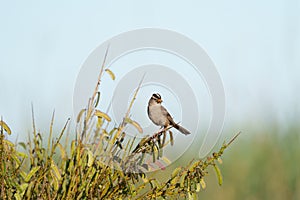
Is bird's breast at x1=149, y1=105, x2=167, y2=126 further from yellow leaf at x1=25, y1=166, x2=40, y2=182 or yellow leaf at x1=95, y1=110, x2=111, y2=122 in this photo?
yellow leaf at x1=25, y1=166, x2=40, y2=182

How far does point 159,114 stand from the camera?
4.98 feet

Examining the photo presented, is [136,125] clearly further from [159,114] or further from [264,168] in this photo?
[264,168]

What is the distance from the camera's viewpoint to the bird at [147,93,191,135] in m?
1.50

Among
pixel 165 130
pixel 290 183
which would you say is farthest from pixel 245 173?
pixel 165 130

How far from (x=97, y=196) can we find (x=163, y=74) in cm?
34

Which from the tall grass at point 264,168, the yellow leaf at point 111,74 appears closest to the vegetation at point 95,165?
the yellow leaf at point 111,74

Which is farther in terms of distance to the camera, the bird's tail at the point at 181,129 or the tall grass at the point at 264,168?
the tall grass at the point at 264,168

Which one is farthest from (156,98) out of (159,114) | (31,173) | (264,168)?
(264,168)

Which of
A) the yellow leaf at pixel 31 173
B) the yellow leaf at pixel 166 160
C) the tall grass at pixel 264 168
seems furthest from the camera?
the tall grass at pixel 264 168

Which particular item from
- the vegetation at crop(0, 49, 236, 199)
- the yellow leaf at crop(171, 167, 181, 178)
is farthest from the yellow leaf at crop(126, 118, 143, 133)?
the yellow leaf at crop(171, 167, 181, 178)

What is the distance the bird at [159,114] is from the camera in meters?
1.50

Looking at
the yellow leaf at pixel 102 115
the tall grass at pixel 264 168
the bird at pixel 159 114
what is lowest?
the yellow leaf at pixel 102 115

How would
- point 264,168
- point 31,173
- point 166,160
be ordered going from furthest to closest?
1. point 264,168
2. point 166,160
3. point 31,173

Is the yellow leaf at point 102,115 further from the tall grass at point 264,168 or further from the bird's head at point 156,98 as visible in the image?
the tall grass at point 264,168
